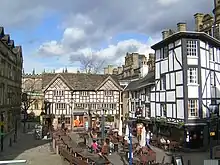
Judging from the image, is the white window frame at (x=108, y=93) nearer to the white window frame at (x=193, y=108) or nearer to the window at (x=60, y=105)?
the window at (x=60, y=105)

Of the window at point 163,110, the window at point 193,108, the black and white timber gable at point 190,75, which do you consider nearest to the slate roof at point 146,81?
the window at point 163,110

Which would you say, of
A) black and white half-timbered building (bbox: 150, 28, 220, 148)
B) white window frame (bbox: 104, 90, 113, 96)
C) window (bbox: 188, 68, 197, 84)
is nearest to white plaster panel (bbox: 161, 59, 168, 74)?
black and white half-timbered building (bbox: 150, 28, 220, 148)

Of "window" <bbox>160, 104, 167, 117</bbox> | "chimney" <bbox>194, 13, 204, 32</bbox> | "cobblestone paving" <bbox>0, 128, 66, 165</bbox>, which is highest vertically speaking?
"chimney" <bbox>194, 13, 204, 32</bbox>

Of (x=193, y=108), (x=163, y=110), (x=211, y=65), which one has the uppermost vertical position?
(x=211, y=65)

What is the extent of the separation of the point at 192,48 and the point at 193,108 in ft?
18.3

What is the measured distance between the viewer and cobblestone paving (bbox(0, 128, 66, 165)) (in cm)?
2160

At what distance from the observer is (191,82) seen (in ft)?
91.2

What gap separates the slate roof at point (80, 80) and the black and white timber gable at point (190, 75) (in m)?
20.6

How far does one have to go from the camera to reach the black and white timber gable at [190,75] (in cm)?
2756

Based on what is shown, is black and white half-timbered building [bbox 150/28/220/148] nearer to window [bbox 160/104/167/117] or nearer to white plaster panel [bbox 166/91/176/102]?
white plaster panel [bbox 166/91/176/102]

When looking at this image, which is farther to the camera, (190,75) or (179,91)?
(179,91)

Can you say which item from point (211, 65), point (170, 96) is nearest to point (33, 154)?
point (170, 96)

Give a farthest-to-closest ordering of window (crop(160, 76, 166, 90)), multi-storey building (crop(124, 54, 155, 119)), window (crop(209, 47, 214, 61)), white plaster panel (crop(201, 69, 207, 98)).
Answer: multi-storey building (crop(124, 54, 155, 119)), window (crop(160, 76, 166, 90)), window (crop(209, 47, 214, 61)), white plaster panel (crop(201, 69, 207, 98))

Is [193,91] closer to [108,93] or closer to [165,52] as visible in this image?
[165,52]
